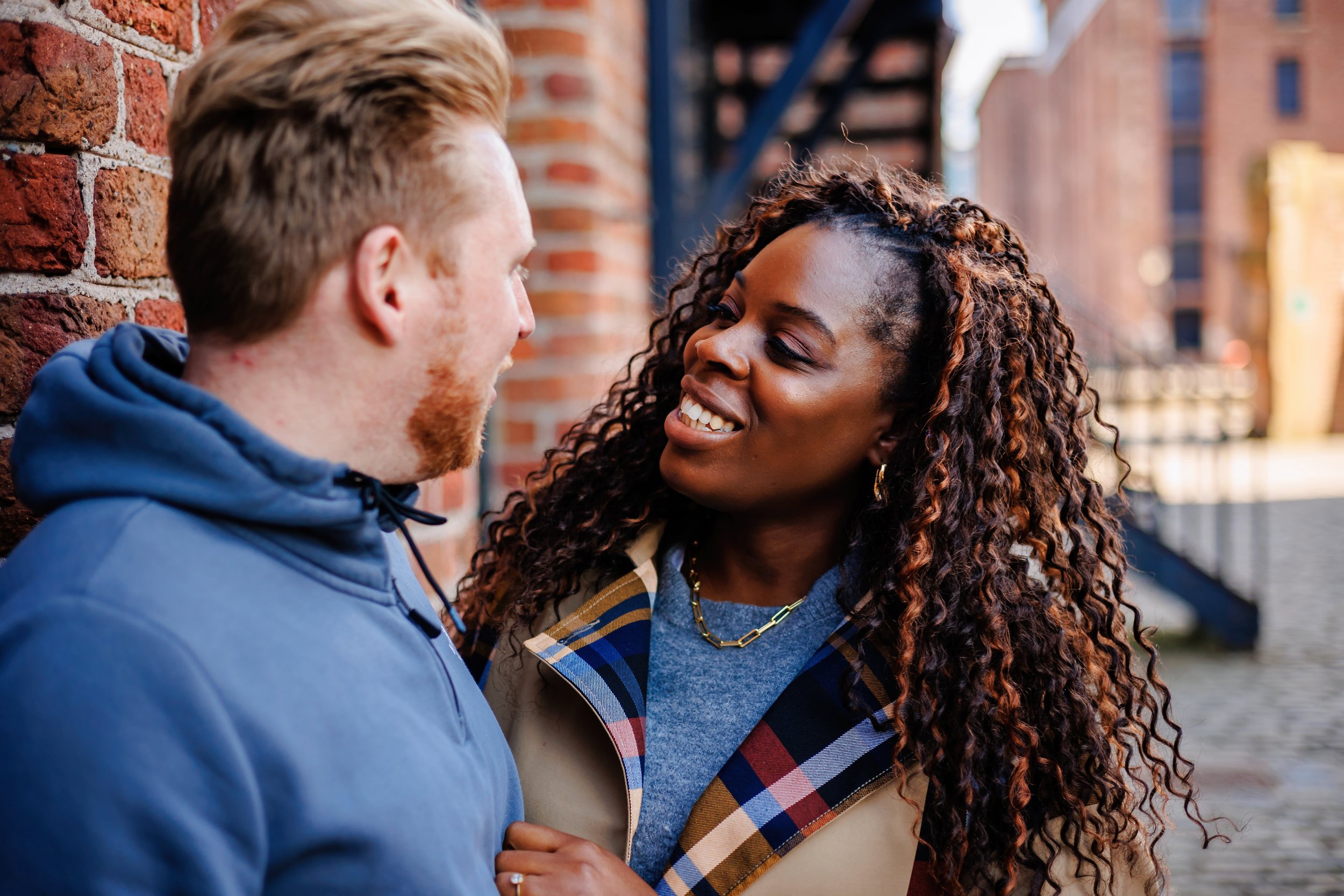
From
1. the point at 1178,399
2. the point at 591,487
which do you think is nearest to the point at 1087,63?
the point at 1178,399

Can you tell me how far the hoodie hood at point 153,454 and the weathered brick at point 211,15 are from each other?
2.50 feet

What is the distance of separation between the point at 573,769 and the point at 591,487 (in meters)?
0.59

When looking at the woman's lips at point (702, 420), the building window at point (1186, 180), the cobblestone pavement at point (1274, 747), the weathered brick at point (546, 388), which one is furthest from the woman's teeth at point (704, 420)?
the building window at point (1186, 180)

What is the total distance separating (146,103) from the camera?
5.04 feet

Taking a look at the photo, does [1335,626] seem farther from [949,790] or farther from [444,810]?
[444,810]

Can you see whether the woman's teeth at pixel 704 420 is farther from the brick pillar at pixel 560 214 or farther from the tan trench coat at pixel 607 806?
the brick pillar at pixel 560 214

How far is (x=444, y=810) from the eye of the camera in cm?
113

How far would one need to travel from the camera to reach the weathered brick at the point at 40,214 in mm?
1332

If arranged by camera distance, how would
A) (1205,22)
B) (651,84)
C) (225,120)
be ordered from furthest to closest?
(1205,22) → (651,84) → (225,120)

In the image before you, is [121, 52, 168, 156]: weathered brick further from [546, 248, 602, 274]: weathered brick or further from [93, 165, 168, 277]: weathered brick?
[546, 248, 602, 274]: weathered brick

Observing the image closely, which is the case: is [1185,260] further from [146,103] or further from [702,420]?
[146,103]

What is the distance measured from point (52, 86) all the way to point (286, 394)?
1.86 feet

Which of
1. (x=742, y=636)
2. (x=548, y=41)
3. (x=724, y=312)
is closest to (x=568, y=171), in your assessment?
(x=548, y=41)

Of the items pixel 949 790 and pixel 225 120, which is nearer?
pixel 225 120
